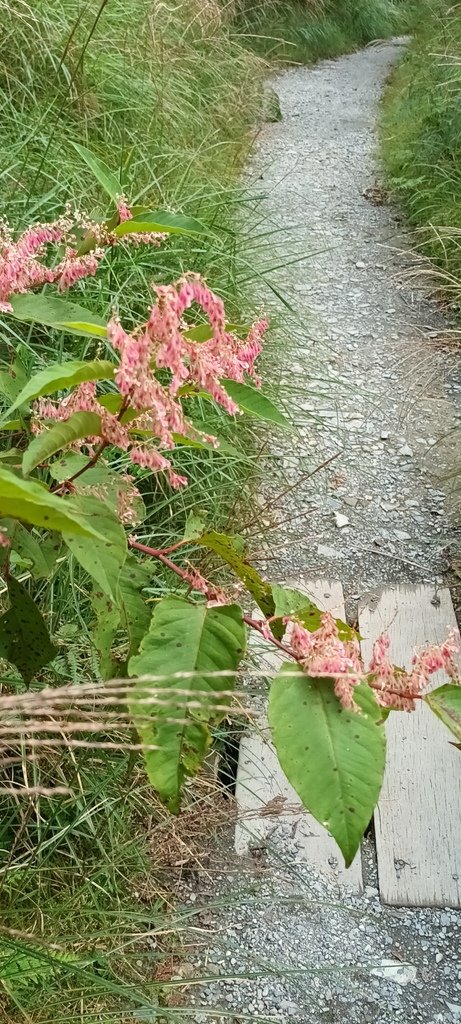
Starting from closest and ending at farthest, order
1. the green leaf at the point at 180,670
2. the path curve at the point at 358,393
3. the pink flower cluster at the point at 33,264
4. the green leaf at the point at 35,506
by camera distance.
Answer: the green leaf at the point at 35,506 → the green leaf at the point at 180,670 → the pink flower cluster at the point at 33,264 → the path curve at the point at 358,393

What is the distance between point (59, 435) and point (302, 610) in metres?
0.25

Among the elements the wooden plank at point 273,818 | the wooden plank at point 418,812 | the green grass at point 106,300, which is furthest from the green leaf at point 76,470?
the wooden plank at point 273,818

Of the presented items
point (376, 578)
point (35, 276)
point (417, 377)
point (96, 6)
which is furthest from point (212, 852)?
point (96, 6)

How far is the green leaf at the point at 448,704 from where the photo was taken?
1.84ft

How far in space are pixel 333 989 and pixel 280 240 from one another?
3.14 m

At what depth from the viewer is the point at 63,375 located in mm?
494

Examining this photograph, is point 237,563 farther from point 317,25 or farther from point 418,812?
point 317,25

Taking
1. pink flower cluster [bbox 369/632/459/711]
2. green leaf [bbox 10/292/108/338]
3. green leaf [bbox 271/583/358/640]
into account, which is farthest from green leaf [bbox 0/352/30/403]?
pink flower cluster [bbox 369/632/459/711]

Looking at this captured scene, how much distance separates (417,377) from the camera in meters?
3.05

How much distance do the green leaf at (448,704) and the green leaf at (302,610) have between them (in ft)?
0.28

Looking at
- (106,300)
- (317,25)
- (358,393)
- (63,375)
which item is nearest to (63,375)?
(63,375)

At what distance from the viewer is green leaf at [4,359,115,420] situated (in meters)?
0.49

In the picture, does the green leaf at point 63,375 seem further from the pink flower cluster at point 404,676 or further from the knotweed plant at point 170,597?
the pink flower cluster at point 404,676

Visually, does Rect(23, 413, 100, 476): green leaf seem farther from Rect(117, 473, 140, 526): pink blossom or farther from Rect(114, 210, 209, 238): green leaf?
Rect(114, 210, 209, 238): green leaf
